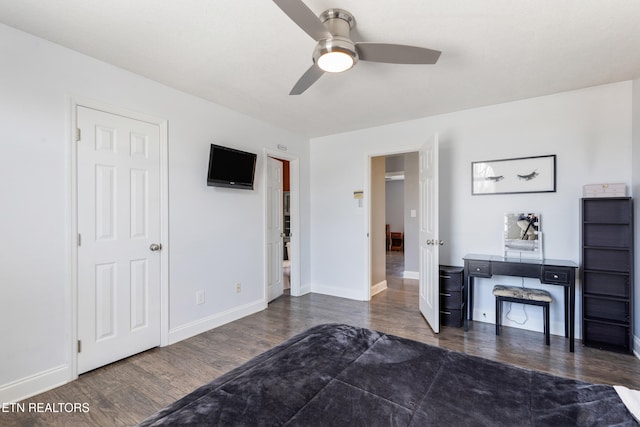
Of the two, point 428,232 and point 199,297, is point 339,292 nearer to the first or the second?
point 428,232

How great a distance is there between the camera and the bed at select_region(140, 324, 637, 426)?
96 centimetres

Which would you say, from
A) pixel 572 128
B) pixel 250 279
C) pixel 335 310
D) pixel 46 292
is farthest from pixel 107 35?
pixel 572 128

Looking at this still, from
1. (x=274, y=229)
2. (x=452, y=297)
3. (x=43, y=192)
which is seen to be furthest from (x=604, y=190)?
(x=43, y=192)

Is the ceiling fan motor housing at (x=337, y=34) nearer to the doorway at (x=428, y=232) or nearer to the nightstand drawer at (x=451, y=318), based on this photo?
the doorway at (x=428, y=232)

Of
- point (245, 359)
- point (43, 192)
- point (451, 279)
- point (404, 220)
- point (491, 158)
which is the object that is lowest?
point (245, 359)

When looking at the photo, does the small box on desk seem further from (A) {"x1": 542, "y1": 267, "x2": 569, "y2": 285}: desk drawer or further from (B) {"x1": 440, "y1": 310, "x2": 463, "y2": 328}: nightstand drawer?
(B) {"x1": 440, "y1": 310, "x2": 463, "y2": 328}: nightstand drawer

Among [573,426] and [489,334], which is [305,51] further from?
[489,334]

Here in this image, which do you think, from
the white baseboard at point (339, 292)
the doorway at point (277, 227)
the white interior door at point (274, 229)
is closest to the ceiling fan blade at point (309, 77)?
the doorway at point (277, 227)

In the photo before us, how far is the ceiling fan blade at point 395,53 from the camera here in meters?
1.78

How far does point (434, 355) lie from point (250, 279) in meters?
2.76

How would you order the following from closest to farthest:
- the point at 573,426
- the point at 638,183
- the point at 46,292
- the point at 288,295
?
1. the point at 573,426
2. the point at 46,292
3. the point at 638,183
4. the point at 288,295

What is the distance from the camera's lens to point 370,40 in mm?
2115

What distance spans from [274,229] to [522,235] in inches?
121

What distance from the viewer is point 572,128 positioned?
3.01 metres
